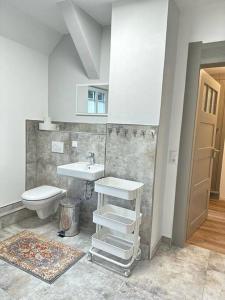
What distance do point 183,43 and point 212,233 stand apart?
2404mm

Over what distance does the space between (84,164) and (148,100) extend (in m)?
1.17

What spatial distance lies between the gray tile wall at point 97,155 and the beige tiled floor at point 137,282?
307 millimetres

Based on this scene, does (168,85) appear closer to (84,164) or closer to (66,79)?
(84,164)

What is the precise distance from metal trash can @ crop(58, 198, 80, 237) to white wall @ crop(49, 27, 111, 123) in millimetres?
1140

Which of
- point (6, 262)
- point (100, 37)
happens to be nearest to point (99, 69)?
point (100, 37)

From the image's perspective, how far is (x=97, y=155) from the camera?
2.81 meters

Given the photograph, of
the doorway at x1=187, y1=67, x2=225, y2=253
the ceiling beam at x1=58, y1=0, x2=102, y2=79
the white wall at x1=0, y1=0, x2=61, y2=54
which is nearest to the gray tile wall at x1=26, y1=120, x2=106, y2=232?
the ceiling beam at x1=58, y1=0, x2=102, y2=79

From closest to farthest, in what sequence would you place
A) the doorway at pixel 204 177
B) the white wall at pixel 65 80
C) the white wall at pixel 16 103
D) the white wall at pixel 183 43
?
the white wall at pixel 183 43 < the doorway at pixel 204 177 < the white wall at pixel 16 103 < the white wall at pixel 65 80

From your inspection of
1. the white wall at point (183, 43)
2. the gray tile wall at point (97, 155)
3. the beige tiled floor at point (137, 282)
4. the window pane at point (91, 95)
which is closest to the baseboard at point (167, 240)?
the white wall at point (183, 43)

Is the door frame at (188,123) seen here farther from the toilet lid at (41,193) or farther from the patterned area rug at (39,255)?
the toilet lid at (41,193)

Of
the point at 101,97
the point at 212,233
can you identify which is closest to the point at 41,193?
the point at 101,97

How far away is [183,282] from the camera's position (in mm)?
1948

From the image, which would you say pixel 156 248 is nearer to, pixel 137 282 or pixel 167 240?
pixel 167 240

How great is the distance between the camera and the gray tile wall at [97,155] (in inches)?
86.0
